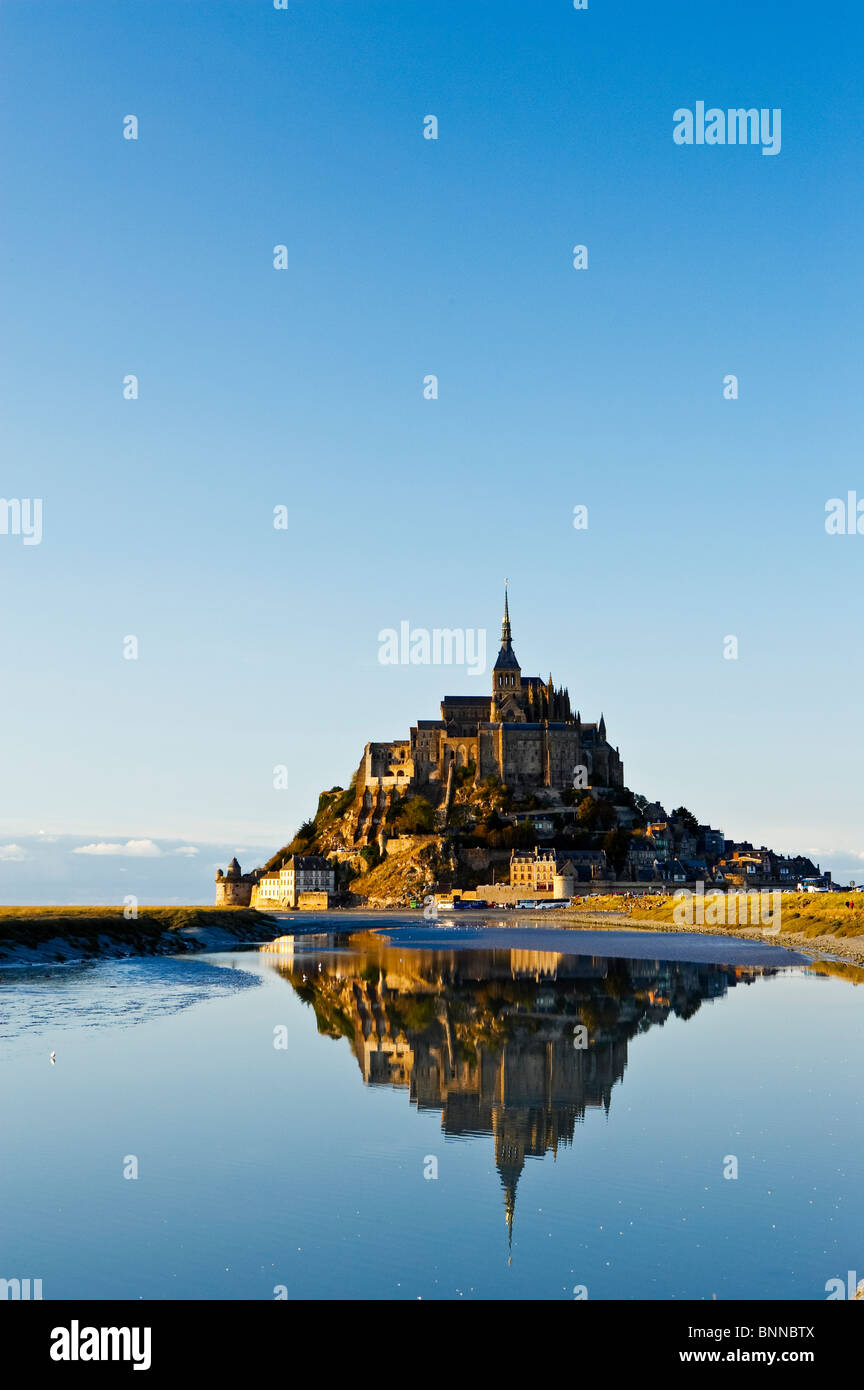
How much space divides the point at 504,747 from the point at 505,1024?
10105 cm

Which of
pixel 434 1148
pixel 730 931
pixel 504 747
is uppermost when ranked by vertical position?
pixel 504 747

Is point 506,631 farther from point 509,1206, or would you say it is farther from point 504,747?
point 509,1206

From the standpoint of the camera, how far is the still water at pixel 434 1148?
1115cm

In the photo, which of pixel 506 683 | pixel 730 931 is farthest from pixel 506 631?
pixel 730 931

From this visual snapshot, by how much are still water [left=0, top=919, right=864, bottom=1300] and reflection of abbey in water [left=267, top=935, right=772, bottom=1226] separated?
104 mm

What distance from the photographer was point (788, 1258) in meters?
11.3

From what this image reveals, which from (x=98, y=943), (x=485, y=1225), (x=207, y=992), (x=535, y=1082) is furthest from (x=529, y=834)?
(x=485, y=1225)

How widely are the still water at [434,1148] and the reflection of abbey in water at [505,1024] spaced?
0.10 m

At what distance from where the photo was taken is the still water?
36.6 feet

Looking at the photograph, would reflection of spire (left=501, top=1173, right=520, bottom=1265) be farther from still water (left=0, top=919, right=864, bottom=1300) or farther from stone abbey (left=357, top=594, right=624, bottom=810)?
stone abbey (left=357, top=594, right=624, bottom=810)

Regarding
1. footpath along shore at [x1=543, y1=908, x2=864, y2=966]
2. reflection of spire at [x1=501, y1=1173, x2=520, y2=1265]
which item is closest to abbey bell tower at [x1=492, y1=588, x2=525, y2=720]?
footpath along shore at [x1=543, y1=908, x2=864, y2=966]

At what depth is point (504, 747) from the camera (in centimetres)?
12800
